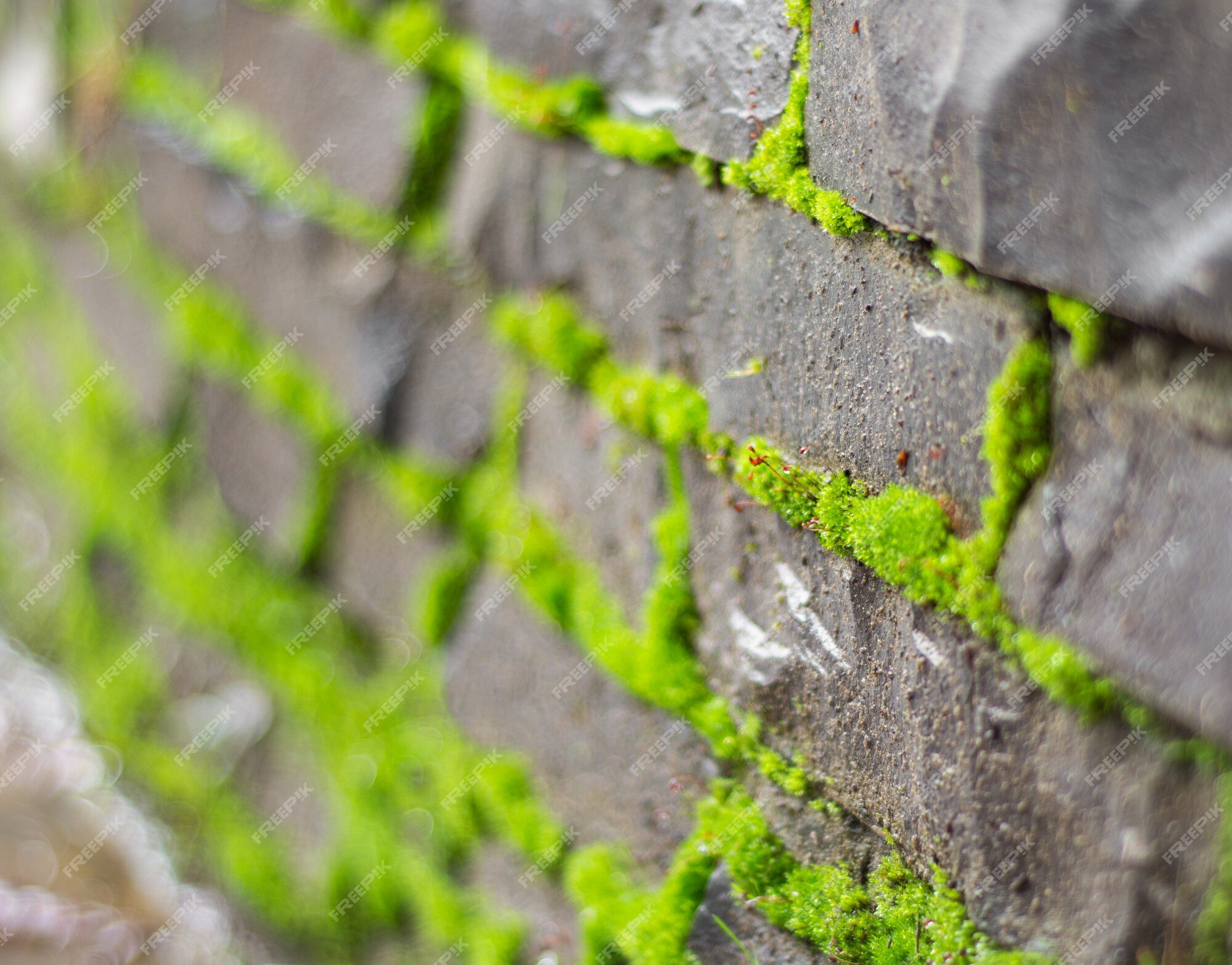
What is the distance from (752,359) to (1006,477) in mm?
382

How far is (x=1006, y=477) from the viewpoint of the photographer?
800 mm

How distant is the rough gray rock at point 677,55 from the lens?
1.03 m

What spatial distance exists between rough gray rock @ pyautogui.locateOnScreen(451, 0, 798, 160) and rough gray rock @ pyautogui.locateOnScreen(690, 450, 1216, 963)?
1.36ft

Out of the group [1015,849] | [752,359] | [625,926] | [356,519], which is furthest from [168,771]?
[1015,849]

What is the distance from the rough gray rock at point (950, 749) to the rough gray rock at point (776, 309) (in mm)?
129

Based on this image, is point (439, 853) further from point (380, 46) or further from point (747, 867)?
point (380, 46)
